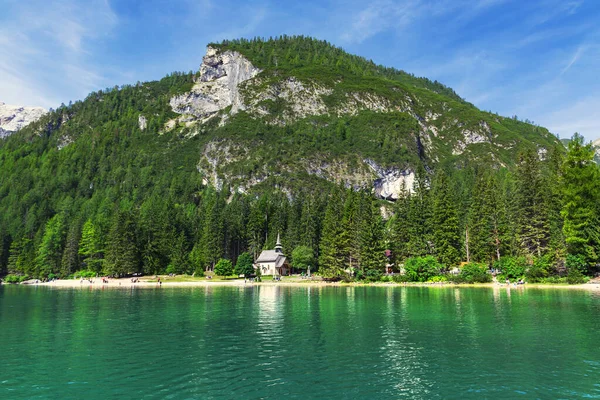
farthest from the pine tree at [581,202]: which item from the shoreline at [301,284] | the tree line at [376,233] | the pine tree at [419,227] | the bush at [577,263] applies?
the pine tree at [419,227]

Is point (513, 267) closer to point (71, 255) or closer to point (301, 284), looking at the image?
point (301, 284)

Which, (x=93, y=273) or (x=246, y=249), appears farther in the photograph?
(x=246, y=249)

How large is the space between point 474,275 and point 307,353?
182ft

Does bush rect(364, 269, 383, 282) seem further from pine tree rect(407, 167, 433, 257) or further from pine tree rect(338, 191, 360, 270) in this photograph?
→ pine tree rect(407, 167, 433, 257)

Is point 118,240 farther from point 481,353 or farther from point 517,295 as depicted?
point 481,353

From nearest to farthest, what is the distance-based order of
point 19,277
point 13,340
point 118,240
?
point 13,340 < point 118,240 < point 19,277

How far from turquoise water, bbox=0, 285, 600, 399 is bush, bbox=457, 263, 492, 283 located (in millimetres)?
28888

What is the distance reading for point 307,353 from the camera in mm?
22109

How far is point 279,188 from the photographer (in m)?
185

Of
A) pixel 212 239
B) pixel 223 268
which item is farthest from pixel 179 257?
pixel 223 268

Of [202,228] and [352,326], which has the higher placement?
[202,228]

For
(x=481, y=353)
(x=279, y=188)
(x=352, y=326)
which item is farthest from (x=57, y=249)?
(x=481, y=353)

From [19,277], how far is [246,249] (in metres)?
65.6

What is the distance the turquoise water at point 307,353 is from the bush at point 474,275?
1137 inches
